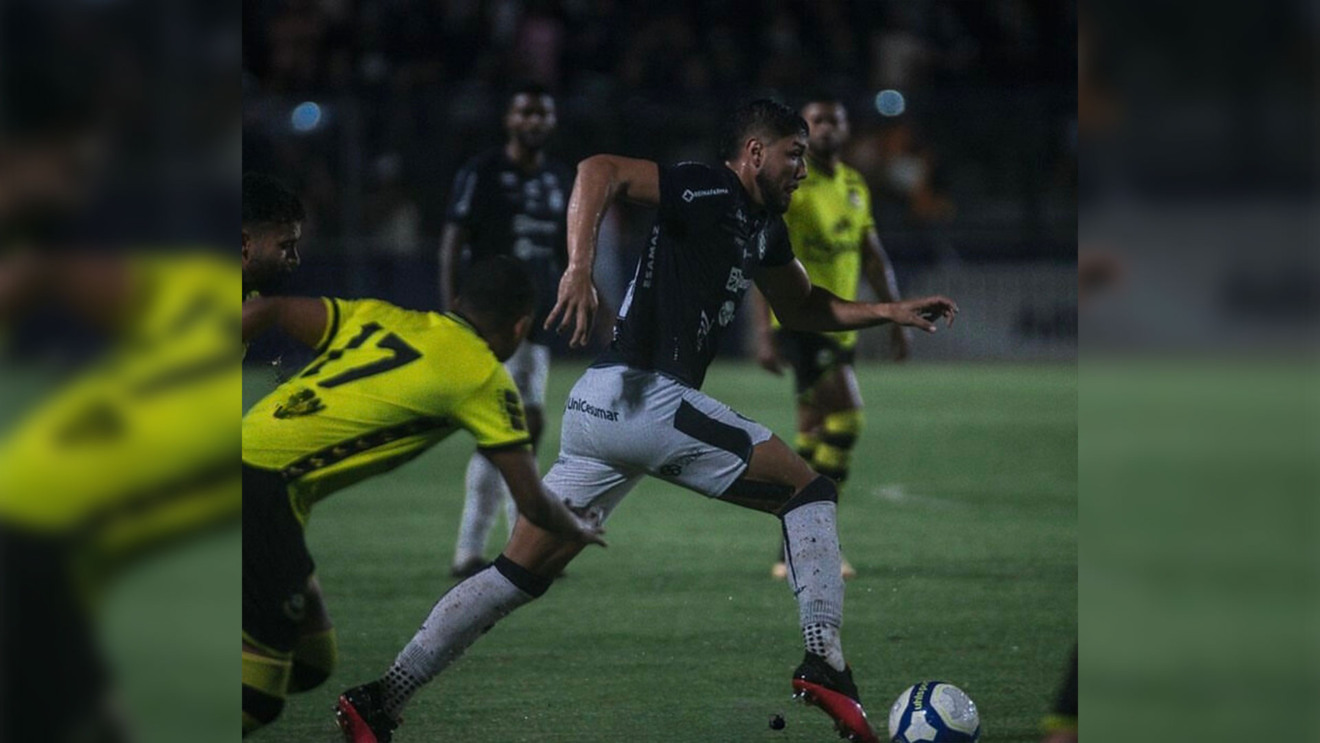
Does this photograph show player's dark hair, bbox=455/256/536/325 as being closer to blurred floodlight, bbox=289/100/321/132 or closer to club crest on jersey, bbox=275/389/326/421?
club crest on jersey, bbox=275/389/326/421

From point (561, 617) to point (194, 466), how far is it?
4.97 meters

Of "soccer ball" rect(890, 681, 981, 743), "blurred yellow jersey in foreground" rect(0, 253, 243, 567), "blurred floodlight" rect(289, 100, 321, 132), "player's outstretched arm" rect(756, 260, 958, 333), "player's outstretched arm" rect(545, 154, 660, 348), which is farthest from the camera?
"blurred floodlight" rect(289, 100, 321, 132)

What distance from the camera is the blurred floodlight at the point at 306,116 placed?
18.3 metres

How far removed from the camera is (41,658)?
192cm

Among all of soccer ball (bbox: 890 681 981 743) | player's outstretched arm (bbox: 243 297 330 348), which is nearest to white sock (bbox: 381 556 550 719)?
player's outstretched arm (bbox: 243 297 330 348)

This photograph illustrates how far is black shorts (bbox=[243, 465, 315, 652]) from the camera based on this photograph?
13.9ft

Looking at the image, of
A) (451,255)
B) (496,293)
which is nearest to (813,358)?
(451,255)

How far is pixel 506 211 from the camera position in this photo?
862cm

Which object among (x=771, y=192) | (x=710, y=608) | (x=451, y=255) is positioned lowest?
(x=710, y=608)

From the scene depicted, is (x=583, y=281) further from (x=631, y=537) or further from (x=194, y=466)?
(x=631, y=537)

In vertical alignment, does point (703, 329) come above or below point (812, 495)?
above

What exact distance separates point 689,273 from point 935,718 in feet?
4.87

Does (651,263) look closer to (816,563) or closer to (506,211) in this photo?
(816,563)

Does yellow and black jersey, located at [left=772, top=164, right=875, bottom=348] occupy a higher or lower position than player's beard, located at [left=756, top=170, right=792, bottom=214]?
lower
